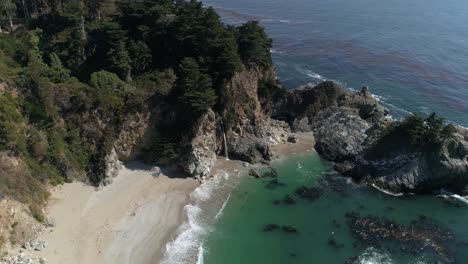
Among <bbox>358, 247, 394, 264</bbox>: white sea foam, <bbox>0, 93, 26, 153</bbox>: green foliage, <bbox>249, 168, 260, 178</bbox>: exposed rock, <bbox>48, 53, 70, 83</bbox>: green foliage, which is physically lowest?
<bbox>358, 247, 394, 264</bbox>: white sea foam

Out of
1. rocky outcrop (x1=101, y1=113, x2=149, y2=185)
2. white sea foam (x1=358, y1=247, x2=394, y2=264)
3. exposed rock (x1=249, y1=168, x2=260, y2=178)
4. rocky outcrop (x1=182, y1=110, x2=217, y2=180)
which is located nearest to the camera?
white sea foam (x1=358, y1=247, x2=394, y2=264)

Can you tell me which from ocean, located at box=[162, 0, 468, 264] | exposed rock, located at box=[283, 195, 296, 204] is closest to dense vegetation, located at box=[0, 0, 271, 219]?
ocean, located at box=[162, 0, 468, 264]

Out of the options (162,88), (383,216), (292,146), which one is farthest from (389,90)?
(162,88)

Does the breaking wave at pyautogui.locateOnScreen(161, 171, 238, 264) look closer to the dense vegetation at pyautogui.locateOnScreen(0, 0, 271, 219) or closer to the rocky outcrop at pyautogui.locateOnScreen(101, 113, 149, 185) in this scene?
the dense vegetation at pyautogui.locateOnScreen(0, 0, 271, 219)

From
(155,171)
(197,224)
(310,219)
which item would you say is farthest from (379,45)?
(197,224)

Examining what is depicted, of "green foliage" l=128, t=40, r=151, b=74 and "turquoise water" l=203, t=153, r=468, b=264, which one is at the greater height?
"green foliage" l=128, t=40, r=151, b=74

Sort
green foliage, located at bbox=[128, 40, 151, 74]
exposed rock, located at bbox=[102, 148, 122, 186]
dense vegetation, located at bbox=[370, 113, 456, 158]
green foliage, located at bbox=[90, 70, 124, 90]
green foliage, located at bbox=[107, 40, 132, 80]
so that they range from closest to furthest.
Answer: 1. exposed rock, located at bbox=[102, 148, 122, 186]
2. green foliage, located at bbox=[90, 70, 124, 90]
3. green foliage, located at bbox=[107, 40, 132, 80]
4. dense vegetation, located at bbox=[370, 113, 456, 158]
5. green foliage, located at bbox=[128, 40, 151, 74]

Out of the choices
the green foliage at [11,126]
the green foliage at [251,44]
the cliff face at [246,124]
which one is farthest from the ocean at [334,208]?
the green foliage at [11,126]
